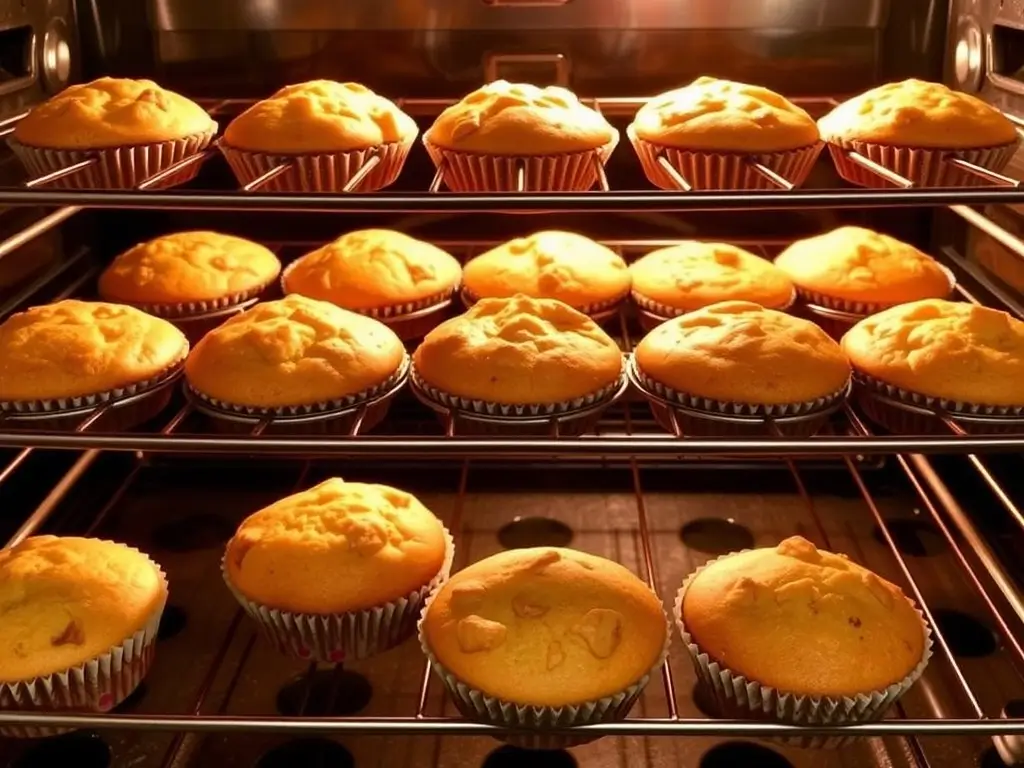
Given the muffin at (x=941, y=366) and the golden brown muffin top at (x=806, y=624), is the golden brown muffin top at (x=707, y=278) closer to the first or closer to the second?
the muffin at (x=941, y=366)

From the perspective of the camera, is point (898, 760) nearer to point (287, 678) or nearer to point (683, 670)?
point (683, 670)

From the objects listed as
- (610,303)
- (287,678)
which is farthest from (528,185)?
(287,678)

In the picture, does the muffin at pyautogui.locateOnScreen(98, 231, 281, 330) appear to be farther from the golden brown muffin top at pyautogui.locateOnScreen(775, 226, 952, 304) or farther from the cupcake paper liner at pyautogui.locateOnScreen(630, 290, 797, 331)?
the golden brown muffin top at pyautogui.locateOnScreen(775, 226, 952, 304)

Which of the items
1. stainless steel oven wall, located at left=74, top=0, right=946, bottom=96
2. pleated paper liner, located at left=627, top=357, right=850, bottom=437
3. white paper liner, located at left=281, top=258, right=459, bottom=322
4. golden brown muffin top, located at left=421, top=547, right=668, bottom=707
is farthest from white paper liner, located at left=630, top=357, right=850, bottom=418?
stainless steel oven wall, located at left=74, top=0, right=946, bottom=96

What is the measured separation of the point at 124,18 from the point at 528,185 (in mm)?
827

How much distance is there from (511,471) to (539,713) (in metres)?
0.95

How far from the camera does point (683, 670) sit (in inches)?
68.7

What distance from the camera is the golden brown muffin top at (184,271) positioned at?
192 cm

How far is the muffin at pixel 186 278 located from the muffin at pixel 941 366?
109 centimetres

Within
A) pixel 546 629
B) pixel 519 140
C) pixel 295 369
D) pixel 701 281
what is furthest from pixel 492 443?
pixel 701 281

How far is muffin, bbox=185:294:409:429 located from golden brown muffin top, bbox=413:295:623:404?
85 millimetres

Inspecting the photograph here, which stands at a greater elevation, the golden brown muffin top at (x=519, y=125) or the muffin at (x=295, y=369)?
the golden brown muffin top at (x=519, y=125)

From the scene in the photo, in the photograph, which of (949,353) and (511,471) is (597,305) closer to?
(511,471)

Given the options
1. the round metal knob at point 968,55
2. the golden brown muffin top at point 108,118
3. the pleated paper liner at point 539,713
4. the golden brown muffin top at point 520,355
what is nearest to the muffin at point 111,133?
the golden brown muffin top at point 108,118
